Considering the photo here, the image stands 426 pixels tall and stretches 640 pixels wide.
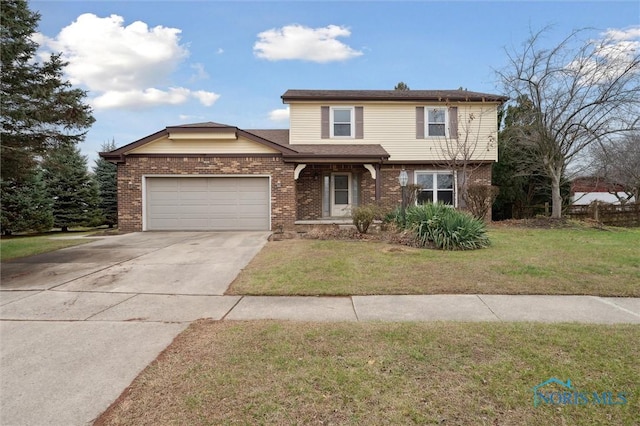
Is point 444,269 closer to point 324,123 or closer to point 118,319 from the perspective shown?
point 118,319

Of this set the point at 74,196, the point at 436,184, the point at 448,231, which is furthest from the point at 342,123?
the point at 74,196

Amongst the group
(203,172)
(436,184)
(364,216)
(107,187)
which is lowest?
(364,216)

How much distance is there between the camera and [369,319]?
180 inches

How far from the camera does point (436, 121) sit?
16.4m

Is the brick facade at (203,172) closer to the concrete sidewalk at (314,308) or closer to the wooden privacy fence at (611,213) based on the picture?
the concrete sidewalk at (314,308)

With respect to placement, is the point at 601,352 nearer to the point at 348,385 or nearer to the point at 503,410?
the point at 503,410

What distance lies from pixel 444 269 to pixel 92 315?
583 cm

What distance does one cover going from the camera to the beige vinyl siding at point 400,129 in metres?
16.2

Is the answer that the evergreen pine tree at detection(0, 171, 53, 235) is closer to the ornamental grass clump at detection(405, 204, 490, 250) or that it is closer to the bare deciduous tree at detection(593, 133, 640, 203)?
the ornamental grass clump at detection(405, 204, 490, 250)

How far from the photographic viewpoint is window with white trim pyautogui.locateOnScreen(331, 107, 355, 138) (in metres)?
16.3

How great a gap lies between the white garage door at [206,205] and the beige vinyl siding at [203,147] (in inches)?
41.3

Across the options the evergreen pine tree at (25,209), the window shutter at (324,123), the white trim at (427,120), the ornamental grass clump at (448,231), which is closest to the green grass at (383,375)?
the ornamental grass clump at (448,231)

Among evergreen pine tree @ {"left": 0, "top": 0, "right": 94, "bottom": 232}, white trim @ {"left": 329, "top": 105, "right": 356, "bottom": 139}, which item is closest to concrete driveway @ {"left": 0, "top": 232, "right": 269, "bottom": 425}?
evergreen pine tree @ {"left": 0, "top": 0, "right": 94, "bottom": 232}

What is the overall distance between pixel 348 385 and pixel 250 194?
12114 mm
